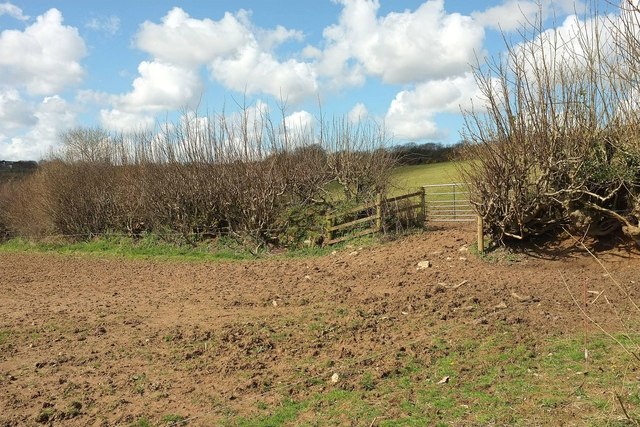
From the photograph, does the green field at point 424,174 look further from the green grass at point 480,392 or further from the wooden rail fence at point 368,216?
the green grass at point 480,392

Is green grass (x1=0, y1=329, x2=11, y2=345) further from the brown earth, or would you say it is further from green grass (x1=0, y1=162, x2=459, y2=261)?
green grass (x1=0, y1=162, x2=459, y2=261)

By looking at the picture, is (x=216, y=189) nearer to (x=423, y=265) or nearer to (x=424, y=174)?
(x=423, y=265)

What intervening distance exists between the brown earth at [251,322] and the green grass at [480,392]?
0.20m

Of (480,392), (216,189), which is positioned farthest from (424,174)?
(480,392)

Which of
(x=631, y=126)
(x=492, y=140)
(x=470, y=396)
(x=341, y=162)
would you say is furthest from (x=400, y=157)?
(x=470, y=396)

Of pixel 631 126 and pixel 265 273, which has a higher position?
pixel 631 126

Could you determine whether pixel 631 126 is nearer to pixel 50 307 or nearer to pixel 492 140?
pixel 492 140

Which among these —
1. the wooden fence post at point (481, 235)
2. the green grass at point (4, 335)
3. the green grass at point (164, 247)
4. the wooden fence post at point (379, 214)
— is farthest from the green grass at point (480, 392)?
the wooden fence post at point (379, 214)

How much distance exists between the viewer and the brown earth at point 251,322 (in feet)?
18.0

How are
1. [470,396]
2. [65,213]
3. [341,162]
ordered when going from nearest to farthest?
1. [470,396]
2. [341,162]
3. [65,213]

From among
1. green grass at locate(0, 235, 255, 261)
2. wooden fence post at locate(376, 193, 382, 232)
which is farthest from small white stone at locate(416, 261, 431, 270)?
green grass at locate(0, 235, 255, 261)

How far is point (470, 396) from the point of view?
4.94 metres

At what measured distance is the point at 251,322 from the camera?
7.98m

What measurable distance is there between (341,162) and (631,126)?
11818 millimetres
